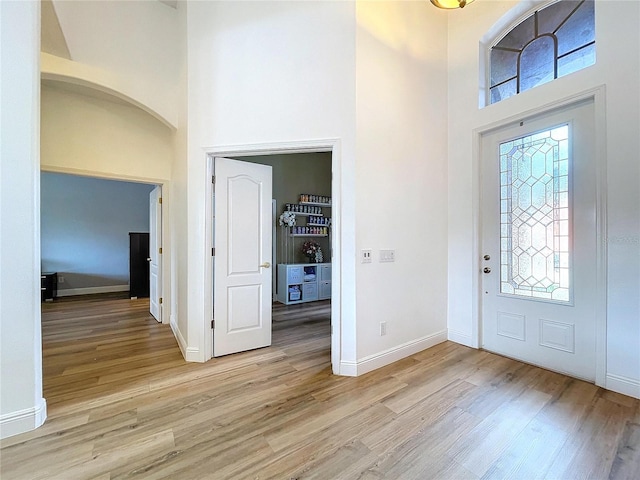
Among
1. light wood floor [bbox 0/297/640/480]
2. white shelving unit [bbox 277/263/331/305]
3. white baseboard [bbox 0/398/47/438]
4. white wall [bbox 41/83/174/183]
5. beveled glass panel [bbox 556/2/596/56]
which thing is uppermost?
beveled glass panel [bbox 556/2/596/56]

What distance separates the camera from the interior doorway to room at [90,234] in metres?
6.59

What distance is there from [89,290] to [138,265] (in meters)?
1.83

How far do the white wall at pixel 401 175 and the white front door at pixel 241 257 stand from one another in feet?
4.08

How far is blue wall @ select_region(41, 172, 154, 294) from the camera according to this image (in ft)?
21.7

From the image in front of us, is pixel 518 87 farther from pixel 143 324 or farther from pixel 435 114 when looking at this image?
pixel 143 324

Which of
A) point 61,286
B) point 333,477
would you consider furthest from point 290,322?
point 61,286

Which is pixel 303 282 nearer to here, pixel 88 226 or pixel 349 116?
pixel 349 116

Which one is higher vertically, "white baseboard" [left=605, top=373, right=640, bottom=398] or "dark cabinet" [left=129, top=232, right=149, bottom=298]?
"dark cabinet" [left=129, top=232, right=149, bottom=298]

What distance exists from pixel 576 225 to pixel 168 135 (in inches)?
204

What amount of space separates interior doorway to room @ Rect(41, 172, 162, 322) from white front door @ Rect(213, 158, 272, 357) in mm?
4137

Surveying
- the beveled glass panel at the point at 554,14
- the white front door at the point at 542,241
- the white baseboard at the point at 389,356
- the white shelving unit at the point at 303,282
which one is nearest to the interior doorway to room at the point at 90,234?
the white shelving unit at the point at 303,282

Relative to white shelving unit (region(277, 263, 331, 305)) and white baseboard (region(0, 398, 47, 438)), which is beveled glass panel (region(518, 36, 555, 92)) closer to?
white shelving unit (region(277, 263, 331, 305))

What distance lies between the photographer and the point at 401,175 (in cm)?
297

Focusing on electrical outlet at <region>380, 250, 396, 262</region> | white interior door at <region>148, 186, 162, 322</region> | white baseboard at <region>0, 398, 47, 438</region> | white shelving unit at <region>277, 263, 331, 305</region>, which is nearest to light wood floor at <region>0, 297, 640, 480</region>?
white baseboard at <region>0, 398, 47, 438</region>
